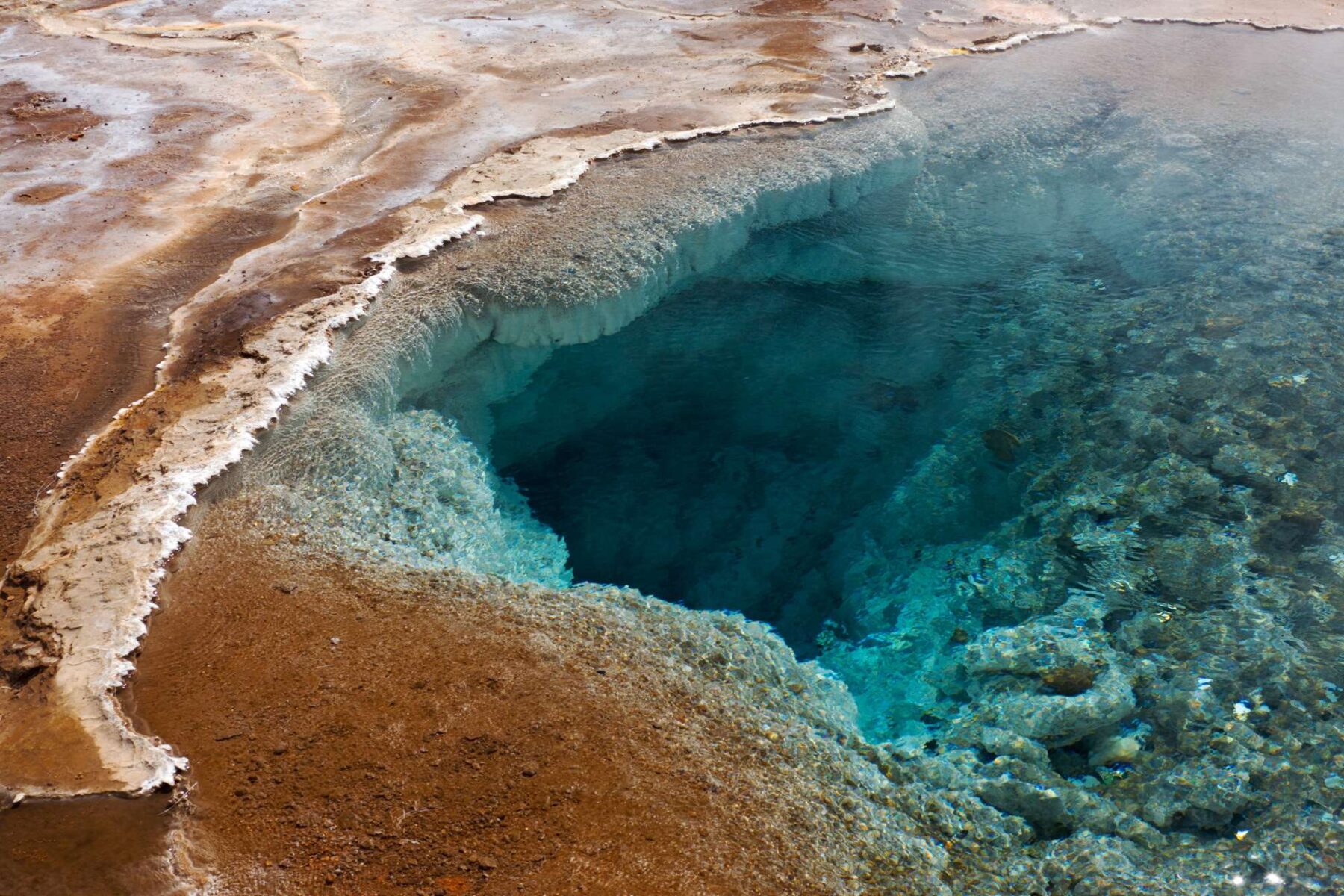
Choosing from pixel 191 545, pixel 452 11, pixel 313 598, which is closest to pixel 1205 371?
pixel 313 598

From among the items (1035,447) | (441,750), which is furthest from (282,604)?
(1035,447)

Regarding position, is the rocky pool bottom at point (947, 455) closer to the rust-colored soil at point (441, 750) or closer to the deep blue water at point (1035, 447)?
the deep blue water at point (1035, 447)

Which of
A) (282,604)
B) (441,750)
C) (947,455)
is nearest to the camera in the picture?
(441,750)

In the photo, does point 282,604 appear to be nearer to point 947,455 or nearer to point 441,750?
point 441,750

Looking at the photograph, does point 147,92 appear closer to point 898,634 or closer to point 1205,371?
point 898,634

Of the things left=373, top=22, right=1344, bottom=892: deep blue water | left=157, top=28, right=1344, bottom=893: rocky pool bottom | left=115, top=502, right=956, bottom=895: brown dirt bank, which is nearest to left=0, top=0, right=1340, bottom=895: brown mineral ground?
left=115, top=502, right=956, bottom=895: brown dirt bank
